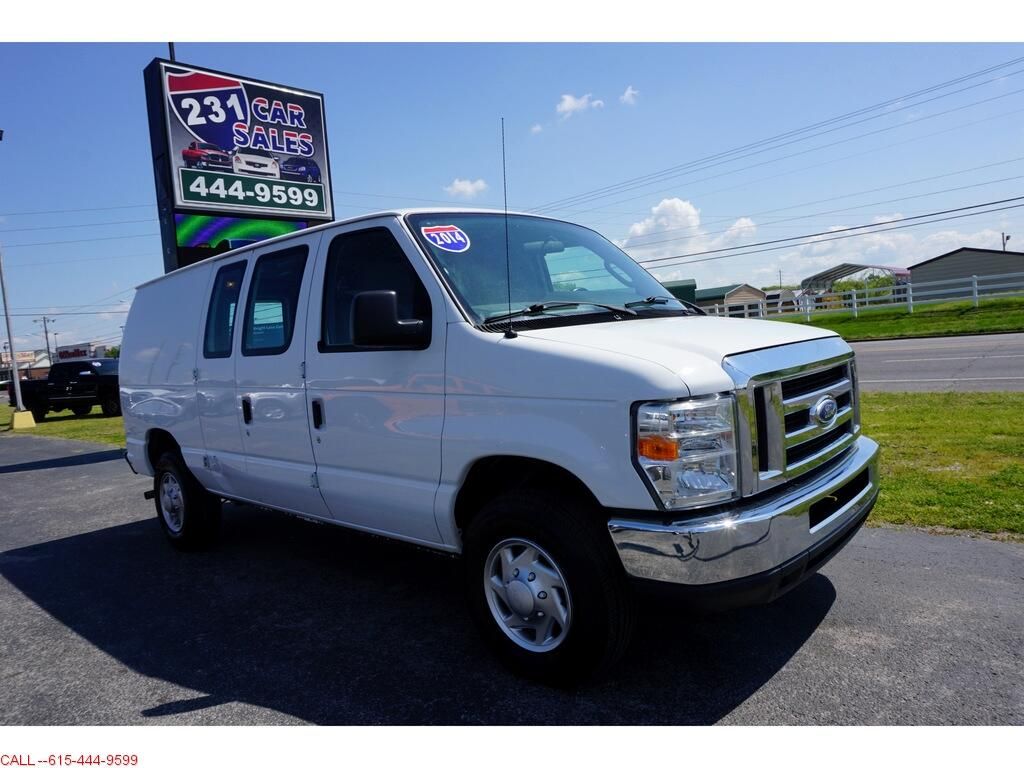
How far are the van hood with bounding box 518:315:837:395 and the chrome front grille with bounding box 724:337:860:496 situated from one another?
0.06 m

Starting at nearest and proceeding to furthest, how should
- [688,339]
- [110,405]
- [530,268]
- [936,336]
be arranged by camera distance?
[688,339]
[530,268]
[936,336]
[110,405]

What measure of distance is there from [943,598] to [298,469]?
3647mm

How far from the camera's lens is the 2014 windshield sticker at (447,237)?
3574mm

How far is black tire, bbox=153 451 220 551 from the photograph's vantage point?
5.41m

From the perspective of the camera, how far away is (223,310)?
4.92 meters

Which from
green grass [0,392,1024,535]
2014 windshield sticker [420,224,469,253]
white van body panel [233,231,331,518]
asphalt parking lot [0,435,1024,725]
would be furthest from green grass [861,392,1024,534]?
white van body panel [233,231,331,518]

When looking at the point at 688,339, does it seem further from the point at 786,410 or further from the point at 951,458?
the point at 951,458

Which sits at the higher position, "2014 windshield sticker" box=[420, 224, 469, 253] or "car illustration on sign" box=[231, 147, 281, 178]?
"car illustration on sign" box=[231, 147, 281, 178]

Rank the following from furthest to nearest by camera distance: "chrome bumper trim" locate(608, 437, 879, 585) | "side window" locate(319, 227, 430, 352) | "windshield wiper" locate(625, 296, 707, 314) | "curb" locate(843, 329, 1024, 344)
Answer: "curb" locate(843, 329, 1024, 344)
"windshield wiper" locate(625, 296, 707, 314)
"side window" locate(319, 227, 430, 352)
"chrome bumper trim" locate(608, 437, 879, 585)

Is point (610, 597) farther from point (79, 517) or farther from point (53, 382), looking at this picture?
point (53, 382)

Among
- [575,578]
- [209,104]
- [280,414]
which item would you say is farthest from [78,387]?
[575,578]

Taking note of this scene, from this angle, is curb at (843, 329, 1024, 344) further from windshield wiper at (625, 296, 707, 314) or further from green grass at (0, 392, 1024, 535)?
windshield wiper at (625, 296, 707, 314)

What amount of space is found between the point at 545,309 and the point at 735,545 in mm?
1428

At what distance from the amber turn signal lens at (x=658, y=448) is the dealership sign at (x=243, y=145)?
10.8m
